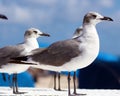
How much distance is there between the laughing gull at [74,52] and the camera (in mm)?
5992

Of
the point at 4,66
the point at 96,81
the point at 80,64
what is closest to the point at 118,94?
the point at 80,64

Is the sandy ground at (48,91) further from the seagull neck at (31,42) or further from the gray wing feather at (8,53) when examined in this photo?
the seagull neck at (31,42)

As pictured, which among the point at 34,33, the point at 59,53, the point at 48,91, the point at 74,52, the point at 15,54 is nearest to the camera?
the point at 74,52

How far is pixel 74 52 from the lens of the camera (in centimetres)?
604

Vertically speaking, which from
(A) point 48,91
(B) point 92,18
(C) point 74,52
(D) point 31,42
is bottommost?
(A) point 48,91

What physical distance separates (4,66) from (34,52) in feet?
1.98

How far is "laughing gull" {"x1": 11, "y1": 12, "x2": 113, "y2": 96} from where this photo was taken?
5992 mm

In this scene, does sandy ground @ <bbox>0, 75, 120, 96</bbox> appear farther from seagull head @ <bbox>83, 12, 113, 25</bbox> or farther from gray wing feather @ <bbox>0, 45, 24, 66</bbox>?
seagull head @ <bbox>83, 12, 113, 25</bbox>

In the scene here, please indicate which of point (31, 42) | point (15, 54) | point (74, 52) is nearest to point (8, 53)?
point (15, 54)

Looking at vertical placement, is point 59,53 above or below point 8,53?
below

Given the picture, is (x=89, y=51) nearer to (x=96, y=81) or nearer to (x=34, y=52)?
(x=34, y=52)

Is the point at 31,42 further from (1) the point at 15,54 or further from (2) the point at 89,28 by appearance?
(2) the point at 89,28

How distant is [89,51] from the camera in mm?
5969

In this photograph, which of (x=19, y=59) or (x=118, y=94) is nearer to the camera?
(x=19, y=59)
